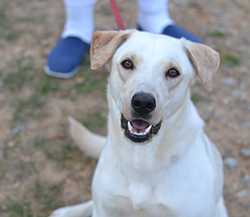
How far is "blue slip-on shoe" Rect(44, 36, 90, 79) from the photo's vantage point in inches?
146

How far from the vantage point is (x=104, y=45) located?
7.08 ft

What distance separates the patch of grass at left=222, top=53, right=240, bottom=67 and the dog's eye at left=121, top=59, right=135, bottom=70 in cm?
184

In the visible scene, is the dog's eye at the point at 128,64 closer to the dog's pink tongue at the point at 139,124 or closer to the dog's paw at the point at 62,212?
the dog's pink tongue at the point at 139,124

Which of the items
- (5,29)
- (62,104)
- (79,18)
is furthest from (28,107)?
(5,29)

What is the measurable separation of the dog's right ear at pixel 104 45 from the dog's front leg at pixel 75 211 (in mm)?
867

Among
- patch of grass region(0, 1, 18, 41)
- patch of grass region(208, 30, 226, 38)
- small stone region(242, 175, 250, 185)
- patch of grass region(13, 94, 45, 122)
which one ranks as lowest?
patch of grass region(13, 94, 45, 122)

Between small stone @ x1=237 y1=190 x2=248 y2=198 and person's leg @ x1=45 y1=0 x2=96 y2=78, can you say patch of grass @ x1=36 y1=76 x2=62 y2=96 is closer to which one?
person's leg @ x1=45 y1=0 x2=96 y2=78

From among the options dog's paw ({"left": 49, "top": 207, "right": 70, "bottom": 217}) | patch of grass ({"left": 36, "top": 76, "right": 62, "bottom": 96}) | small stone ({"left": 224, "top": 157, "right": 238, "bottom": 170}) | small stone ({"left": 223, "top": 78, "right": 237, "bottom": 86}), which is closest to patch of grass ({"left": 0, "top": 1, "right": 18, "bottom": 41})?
patch of grass ({"left": 36, "top": 76, "right": 62, "bottom": 96})

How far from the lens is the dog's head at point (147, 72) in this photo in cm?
200

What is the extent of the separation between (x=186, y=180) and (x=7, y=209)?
110 cm

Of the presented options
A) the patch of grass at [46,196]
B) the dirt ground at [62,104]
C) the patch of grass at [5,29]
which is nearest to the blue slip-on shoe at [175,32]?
the dirt ground at [62,104]

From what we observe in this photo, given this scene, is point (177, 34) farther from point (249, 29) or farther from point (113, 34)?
point (113, 34)

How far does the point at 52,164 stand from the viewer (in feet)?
10.3

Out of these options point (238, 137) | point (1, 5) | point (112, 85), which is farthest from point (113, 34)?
point (1, 5)
